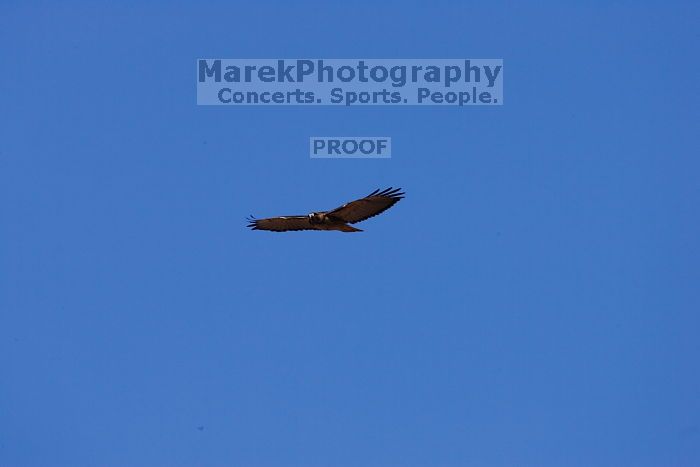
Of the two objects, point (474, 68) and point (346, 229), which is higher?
point (474, 68)

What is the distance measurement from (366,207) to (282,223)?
7.41 feet

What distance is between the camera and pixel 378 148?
87.0ft

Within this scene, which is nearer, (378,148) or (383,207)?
(383,207)

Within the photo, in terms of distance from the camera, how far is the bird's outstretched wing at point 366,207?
23.5 m

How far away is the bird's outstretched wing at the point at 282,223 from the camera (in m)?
24.8

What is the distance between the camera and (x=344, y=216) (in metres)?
24.1

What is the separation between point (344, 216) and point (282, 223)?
5.84 ft

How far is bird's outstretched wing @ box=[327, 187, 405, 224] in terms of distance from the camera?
23.5m

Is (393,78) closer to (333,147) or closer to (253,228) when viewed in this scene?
(333,147)

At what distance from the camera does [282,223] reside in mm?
25359

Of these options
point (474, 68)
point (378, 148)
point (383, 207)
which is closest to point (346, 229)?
point (383, 207)

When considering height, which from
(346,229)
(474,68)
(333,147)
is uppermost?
(474,68)

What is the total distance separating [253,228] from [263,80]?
306 centimetres

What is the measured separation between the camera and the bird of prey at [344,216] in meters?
23.6
